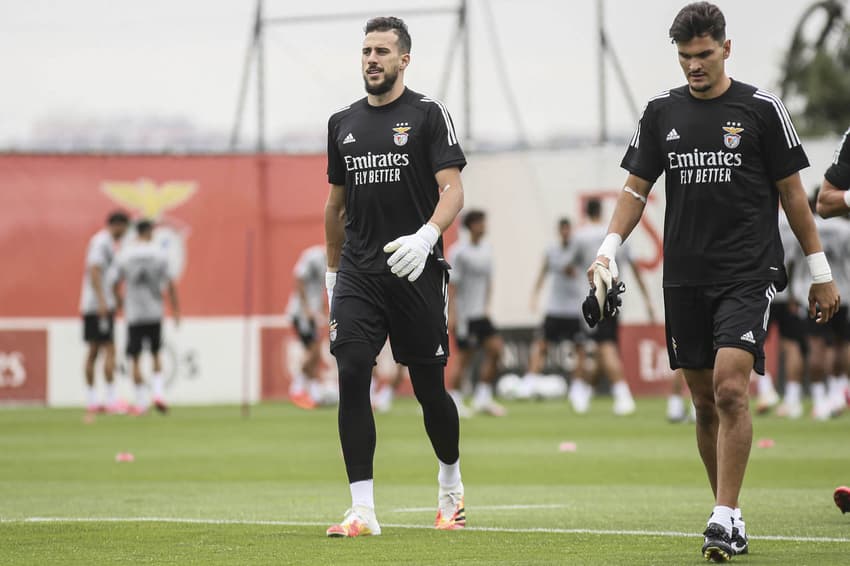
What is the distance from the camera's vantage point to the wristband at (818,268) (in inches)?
299

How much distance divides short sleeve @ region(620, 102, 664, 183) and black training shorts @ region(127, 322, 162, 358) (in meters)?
15.7

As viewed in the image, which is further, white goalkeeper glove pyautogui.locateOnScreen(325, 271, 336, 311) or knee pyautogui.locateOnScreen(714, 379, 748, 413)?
white goalkeeper glove pyautogui.locateOnScreen(325, 271, 336, 311)

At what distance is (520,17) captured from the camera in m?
26.9

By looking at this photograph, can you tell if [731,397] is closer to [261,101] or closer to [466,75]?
[466,75]

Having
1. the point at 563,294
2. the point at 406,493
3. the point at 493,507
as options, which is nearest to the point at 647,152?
the point at 493,507

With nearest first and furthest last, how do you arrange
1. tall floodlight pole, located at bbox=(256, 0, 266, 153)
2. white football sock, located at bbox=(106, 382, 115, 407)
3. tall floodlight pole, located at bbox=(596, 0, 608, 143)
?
white football sock, located at bbox=(106, 382, 115, 407)
tall floodlight pole, located at bbox=(596, 0, 608, 143)
tall floodlight pole, located at bbox=(256, 0, 266, 153)

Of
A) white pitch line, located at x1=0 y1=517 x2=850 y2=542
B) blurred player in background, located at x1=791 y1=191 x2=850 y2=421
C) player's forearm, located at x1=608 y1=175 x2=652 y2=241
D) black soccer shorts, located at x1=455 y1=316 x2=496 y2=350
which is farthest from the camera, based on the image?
black soccer shorts, located at x1=455 y1=316 x2=496 y2=350

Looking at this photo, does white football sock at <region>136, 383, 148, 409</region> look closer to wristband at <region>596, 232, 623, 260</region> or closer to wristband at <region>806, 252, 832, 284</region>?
wristband at <region>596, 232, 623, 260</region>

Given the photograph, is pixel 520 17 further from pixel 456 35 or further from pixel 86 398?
pixel 86 398

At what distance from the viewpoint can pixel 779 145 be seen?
24.5 ft

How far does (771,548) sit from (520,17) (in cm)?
2007

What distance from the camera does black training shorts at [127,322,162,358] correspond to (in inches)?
899

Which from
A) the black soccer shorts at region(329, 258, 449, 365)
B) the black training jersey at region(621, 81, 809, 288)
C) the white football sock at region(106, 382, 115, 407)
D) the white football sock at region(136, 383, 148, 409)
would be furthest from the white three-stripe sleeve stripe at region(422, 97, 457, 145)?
the white football sock at region(106, 382, 115, 407)

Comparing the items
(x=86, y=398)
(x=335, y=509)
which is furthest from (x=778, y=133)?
(x=86, y=398)
